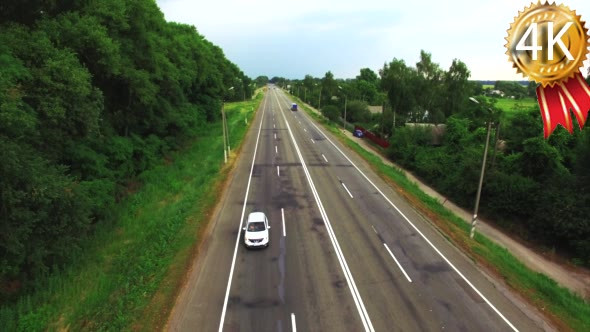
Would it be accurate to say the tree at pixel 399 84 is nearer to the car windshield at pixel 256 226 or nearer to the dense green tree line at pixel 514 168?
the dense green tree line at pixel 514 168

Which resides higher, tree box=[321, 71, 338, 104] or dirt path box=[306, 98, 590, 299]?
tree box=[321, 71, 338, 104]

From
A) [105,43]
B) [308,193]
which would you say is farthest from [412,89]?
[105,43]

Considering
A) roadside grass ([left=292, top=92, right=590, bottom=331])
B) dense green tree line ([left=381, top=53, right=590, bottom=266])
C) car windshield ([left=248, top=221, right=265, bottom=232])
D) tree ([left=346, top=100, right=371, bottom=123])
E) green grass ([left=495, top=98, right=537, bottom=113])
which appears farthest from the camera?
tree ([left=346, top=100, right=371, bottom=123])

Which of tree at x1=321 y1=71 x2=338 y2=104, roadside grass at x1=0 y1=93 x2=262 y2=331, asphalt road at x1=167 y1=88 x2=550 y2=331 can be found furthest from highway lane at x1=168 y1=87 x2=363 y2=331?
tree at x1=321 y1=71 x2=338 y2=104

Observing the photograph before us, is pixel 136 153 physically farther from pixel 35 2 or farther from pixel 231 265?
pixel 231 265

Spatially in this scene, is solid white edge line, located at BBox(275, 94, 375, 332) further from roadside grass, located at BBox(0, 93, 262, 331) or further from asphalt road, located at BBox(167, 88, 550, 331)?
roadside grass, located at BBox(0, 93, 262, 331)

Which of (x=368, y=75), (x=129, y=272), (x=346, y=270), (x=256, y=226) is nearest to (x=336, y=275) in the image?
(x=346, y=270)

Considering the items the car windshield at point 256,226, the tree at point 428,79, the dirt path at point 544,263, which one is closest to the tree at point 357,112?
the tree at point 428,79
